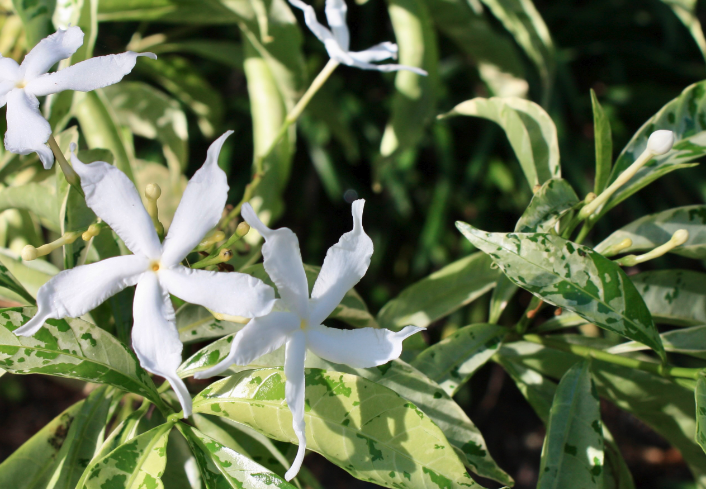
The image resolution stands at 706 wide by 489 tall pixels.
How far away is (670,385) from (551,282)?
0.93 feet

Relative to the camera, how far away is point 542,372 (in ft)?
2.19

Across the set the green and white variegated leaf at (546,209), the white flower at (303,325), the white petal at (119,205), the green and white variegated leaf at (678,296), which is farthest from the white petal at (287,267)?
the green and white variegated leaf at (678,296)

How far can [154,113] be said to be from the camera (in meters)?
0.90

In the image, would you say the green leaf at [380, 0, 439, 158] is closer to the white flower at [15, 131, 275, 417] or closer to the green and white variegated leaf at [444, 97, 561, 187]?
the green and white variegated leaf at [444, 97, 561, 187]

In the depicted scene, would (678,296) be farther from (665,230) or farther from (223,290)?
(223,290)

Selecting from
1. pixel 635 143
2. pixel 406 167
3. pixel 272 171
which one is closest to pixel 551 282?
pixel 635 143

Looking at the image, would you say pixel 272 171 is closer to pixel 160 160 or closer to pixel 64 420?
pixel 64 420

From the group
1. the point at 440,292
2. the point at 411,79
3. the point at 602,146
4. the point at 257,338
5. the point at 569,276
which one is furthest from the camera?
the point at 411,79

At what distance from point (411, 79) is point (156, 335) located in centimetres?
61

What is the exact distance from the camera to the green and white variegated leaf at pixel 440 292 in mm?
680

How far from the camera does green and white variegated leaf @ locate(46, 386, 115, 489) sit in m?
0.51

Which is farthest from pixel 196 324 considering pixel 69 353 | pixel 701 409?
pixel 701 409

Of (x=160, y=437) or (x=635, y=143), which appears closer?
(x=160, y=437)

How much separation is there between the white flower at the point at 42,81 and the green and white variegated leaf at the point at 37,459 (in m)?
0.28
